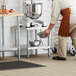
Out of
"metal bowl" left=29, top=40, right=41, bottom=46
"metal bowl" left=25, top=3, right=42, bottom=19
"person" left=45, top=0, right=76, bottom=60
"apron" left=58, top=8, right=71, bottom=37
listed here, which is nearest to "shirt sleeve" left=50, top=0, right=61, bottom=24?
"person" left=45, top=0, right=76, bottom=60

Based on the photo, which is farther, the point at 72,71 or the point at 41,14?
the point at 41,14

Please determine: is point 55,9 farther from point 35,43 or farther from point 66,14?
point 35,43

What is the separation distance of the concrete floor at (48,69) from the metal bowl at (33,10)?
32.5 inches

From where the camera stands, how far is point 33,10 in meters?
7.00

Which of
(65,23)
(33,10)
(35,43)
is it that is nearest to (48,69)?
(65,23)

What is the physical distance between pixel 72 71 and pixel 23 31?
221 centimetres

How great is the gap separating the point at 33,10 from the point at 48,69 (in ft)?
5.69

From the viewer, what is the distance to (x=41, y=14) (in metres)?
7.14

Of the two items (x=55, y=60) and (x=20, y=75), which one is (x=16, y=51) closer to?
(x=55, y=60)

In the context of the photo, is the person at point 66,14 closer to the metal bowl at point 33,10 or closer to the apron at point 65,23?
the apron at point 65,23

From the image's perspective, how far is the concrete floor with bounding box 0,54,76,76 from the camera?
522cm

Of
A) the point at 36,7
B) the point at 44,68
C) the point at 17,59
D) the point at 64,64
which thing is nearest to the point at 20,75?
the point at 44,68

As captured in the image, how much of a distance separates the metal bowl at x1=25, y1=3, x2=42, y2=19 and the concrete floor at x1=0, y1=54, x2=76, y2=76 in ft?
2.71

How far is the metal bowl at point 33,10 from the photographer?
6973 mm
